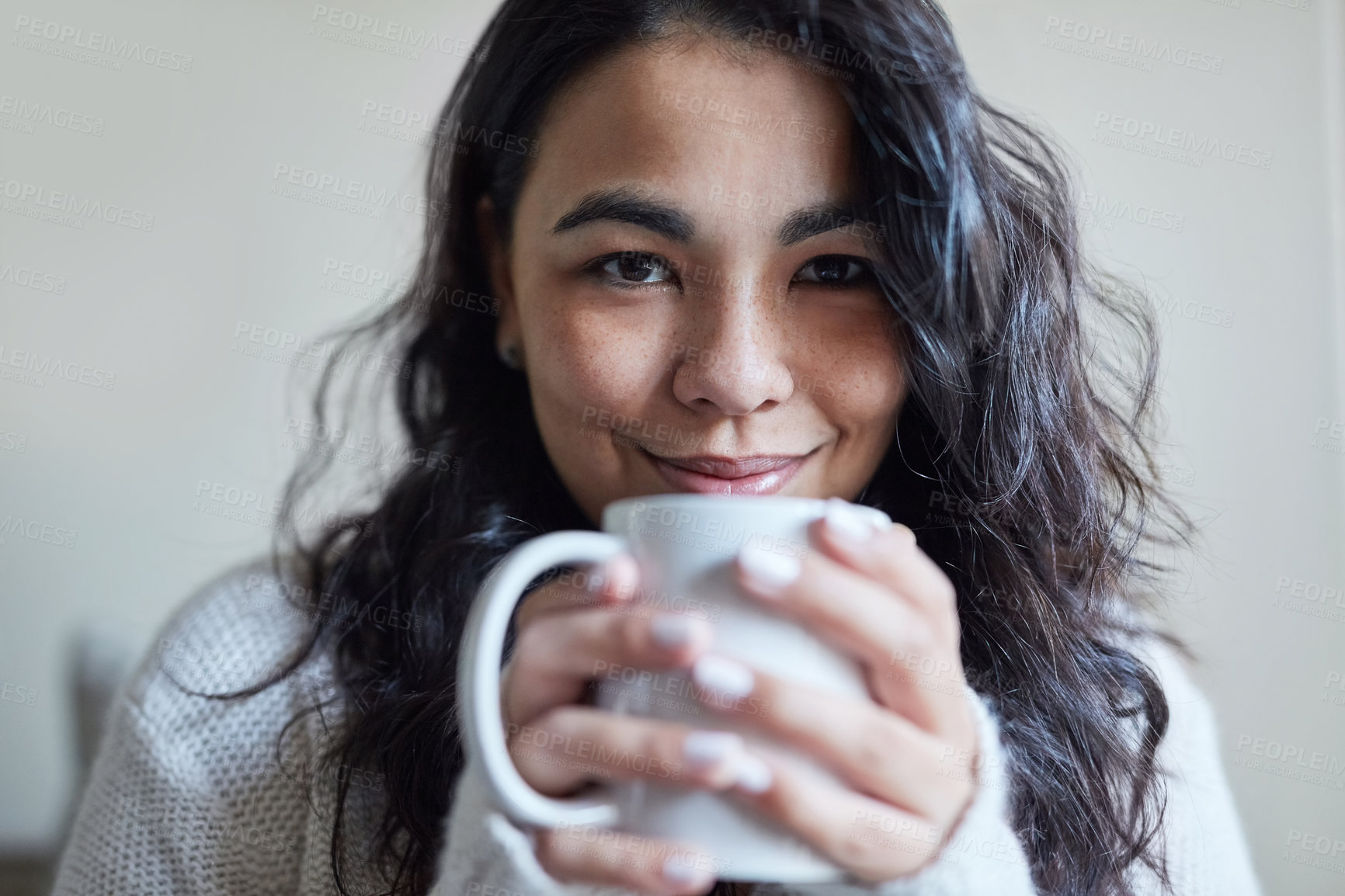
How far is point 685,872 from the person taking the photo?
47 cm

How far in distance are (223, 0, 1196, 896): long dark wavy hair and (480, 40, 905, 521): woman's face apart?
0.03m

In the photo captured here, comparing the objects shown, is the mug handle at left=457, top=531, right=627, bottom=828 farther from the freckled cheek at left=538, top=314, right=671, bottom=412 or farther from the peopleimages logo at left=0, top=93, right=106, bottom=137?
the peopleimages logo at left=0, top=93, right=106, bottom=137

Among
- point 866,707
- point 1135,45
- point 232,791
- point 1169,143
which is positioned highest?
point 1135,45

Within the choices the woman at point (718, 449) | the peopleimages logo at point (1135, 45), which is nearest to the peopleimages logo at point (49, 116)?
the woman at point (718, 449)

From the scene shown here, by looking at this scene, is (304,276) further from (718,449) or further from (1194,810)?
(1194,810)

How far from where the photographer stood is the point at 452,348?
1050 mm

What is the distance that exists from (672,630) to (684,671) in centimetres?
2

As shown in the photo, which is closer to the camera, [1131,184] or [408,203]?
[1131,184]

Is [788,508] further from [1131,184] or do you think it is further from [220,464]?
[220,464]

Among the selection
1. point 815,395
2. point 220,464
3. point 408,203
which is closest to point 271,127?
point 408,203

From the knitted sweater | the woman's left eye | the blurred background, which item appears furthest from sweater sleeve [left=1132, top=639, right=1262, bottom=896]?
the woman's left eye

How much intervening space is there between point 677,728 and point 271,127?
113 centimetres

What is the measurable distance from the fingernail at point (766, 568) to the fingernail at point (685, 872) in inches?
5.4

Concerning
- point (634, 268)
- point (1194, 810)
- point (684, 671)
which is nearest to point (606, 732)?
point (684, 671)
